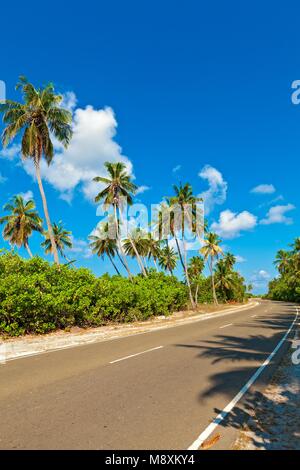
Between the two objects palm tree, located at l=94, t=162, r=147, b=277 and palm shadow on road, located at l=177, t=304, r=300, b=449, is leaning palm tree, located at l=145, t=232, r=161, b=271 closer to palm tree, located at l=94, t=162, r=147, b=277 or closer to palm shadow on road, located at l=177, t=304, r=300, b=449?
palm tree, located at l=94, t=162, r=147, b=277

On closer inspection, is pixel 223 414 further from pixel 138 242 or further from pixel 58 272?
pixel 138 242

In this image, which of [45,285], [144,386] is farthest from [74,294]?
[144,386]

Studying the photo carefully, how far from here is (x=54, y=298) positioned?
17.6 m

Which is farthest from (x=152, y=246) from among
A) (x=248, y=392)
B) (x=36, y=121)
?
(x=248, y=392)

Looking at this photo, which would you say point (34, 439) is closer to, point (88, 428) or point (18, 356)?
point (88, 428)

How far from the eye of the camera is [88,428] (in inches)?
196

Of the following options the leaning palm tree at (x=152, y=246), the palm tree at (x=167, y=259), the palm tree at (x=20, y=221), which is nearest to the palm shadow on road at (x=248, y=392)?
the palm tree at (x=20, y=221)

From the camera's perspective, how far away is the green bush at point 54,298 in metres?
15.9

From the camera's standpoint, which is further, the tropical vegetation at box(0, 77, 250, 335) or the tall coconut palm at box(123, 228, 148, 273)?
the tall coconut palm at box(123, 228, 148, 273)

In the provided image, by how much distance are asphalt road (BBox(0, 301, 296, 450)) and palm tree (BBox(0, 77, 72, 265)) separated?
621 inches

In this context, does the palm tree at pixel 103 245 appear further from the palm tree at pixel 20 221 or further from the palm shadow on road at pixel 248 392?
the palm shadow on road at pixel 248 392

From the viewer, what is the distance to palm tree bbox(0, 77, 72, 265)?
2489 centimetres

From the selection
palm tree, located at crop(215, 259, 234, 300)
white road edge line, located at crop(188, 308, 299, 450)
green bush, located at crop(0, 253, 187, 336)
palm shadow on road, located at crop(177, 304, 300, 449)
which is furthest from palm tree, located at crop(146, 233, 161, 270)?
white road edge line, located at crop(188, 308, 299, 450)
